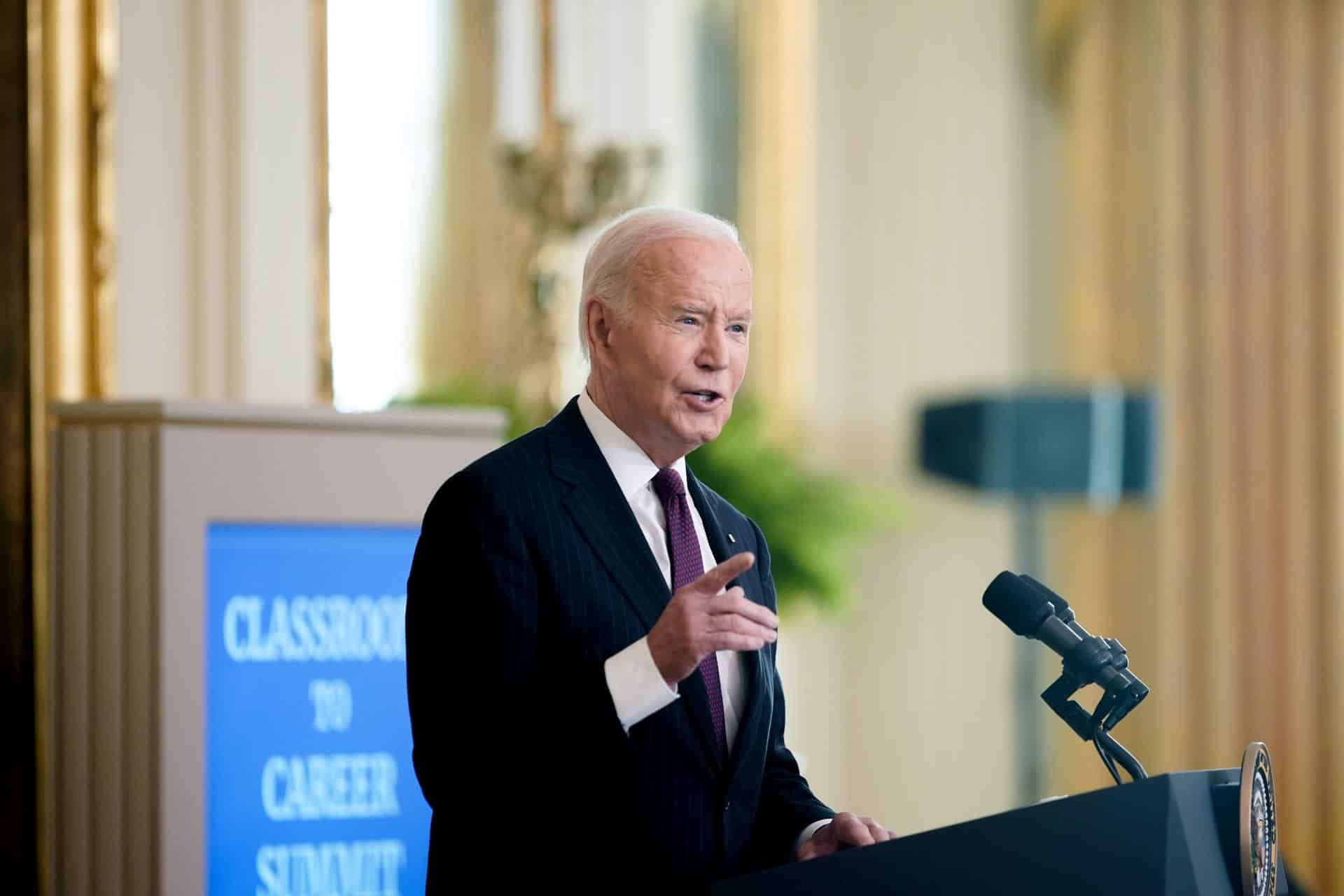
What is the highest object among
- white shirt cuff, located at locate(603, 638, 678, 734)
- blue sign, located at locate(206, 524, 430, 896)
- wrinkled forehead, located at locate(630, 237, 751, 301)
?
wrinkled forehead, located at locate(630, 237, 751, 301)

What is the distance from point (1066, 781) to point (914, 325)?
212 centimetres

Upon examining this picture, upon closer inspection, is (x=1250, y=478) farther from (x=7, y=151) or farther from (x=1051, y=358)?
(x=7, y=151)

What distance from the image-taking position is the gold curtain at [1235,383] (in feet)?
21.5

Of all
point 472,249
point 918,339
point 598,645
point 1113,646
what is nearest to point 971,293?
point 918,339

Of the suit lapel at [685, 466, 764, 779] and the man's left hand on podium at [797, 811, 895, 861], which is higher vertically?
the suit lapel at [685, 466, 764, 779]

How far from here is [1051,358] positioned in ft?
23.3

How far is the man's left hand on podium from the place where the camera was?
1716 millimetres

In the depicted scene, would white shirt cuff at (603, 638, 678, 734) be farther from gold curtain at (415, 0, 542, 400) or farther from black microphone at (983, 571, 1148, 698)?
gold curtain at (415, 0, 542, 400)

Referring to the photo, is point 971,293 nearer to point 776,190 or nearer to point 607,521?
point 776,190

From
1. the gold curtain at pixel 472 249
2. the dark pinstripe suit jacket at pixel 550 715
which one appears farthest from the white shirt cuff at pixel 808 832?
the gold curtain at pixel 472 249

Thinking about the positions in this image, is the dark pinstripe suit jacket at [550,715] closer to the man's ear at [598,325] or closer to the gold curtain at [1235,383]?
the man's ear at [598,325]

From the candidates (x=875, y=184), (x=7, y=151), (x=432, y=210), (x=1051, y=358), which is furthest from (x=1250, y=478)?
(x=7, y=151)

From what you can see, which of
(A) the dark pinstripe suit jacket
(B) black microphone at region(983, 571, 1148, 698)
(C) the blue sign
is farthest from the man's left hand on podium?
(C) the blue sign

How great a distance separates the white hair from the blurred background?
302 centimetres
